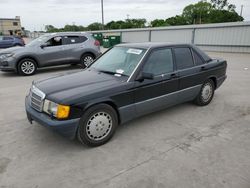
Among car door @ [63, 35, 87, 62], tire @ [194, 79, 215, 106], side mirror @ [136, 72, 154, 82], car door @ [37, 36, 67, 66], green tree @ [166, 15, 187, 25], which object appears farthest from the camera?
green tree @ [166, 15, 187, 25]

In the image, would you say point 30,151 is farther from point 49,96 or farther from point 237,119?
point 237,119

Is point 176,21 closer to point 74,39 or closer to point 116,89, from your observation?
point 74,39

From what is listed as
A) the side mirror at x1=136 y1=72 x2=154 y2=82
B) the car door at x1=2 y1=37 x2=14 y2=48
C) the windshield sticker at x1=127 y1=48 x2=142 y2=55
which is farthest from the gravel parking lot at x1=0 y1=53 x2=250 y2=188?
the car door at x1=2 y1=37 x2=14 y2=48

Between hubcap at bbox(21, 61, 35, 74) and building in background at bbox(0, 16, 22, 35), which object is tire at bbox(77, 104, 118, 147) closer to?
hubcap at bbox(21, 61, 35, 74)

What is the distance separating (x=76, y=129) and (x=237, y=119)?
3159 mm

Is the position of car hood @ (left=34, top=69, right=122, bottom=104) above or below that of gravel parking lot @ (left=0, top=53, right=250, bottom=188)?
above

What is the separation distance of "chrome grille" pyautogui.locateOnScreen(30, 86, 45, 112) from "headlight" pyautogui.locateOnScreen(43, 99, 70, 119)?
0.16 meters

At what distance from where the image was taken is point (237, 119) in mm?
4289

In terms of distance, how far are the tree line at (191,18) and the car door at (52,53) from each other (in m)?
45.1

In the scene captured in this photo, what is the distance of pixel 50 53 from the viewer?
348 inches

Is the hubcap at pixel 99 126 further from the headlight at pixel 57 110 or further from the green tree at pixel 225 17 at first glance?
the green tree at pixel 225 17

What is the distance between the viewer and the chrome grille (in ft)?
10.5

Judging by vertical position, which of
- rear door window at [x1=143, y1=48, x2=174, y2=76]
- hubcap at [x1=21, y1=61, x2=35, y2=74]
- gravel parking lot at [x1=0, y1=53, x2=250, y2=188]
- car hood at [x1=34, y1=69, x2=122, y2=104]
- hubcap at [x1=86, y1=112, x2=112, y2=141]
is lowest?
gravel parking lot at [x1=0, y1=53, x2=250, y2=188]

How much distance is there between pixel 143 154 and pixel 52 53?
7.09 metres
